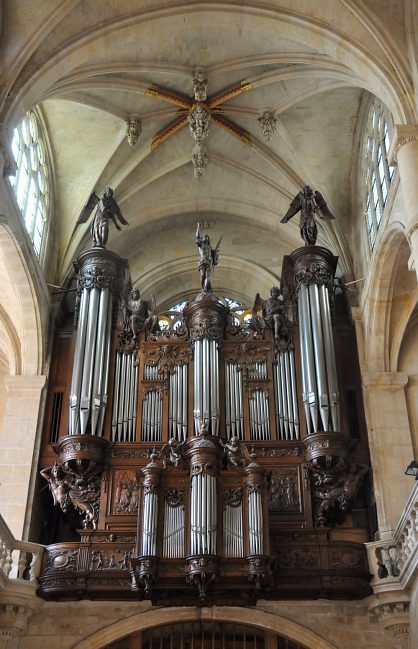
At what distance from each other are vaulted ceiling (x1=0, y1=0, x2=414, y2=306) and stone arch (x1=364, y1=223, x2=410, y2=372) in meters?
2.02

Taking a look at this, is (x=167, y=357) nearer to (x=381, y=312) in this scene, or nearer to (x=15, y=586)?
(x=381, y=312)

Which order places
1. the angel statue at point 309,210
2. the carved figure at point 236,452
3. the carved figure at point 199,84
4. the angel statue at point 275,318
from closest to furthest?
the carved figure at point 236,452
the angel statue at point 275,318
the carved figure at point 199,84
the angel statue at point 309,210

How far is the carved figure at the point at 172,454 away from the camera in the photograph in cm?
1582

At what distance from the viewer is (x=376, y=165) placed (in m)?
18.6

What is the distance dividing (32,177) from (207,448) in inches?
289

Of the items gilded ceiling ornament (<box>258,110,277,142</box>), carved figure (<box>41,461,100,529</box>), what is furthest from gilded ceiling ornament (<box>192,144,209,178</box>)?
carved figure (<box>41,461,100,529</box>)

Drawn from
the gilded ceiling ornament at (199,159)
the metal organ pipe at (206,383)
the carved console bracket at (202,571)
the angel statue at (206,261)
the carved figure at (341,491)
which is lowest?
the carved console bracket at (202,571)

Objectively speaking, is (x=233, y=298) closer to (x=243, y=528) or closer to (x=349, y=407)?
(x=349, y=407)

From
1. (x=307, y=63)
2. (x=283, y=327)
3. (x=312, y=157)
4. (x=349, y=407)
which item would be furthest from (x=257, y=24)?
(x=349, y=407)

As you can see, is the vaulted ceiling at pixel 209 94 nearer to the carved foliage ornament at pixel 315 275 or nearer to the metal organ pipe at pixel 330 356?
the carved foliage ornament at pixel 315 275

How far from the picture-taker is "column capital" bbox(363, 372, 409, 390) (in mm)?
18000

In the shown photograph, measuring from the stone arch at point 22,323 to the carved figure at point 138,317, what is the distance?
1.90 m

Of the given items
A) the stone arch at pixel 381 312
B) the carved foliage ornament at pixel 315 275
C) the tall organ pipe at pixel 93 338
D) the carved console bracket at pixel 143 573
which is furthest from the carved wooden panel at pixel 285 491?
the carved foliage ornament at pixel 315 275

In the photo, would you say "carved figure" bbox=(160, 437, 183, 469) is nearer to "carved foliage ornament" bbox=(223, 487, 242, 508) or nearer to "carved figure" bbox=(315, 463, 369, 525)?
"carved foliage ornament" bbox=(223, 487, 242, 508)
